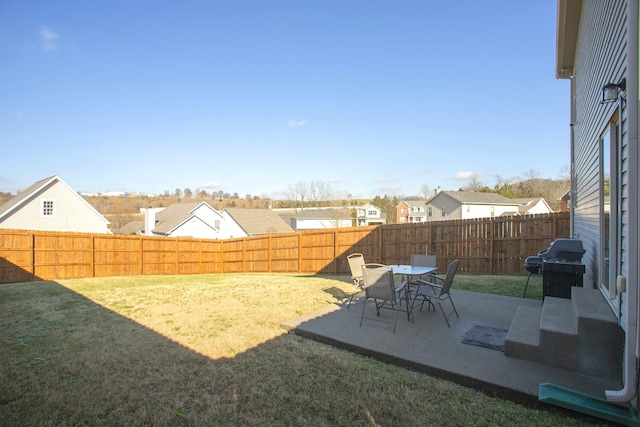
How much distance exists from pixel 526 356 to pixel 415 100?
1393 centimetres

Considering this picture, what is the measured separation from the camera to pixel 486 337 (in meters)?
4.08

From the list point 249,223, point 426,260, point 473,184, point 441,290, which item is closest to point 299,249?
point 426,260

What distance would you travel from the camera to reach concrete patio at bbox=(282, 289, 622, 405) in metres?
2.89

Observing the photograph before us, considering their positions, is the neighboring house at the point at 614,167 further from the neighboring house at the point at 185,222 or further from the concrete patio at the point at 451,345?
the neighboring house at the point at 185,222

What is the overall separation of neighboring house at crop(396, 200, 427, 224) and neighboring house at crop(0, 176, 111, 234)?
41.8 meters

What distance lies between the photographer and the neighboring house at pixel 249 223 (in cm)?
3462

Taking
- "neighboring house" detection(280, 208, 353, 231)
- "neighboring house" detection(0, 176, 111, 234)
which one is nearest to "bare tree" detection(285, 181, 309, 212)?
"neighboring house" detection(280, 208, 353, 231)

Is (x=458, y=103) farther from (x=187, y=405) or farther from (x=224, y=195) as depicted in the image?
(x=224, y=195)

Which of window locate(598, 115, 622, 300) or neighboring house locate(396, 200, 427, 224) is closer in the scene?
window locate(598, 115, 622, 300)

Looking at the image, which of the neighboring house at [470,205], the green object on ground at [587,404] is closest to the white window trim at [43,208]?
the green object on ground at [587,404]

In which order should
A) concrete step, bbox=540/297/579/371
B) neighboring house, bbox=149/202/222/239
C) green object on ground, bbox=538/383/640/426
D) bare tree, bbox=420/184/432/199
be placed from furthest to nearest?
bare tree, bbox=420/184/432/199
neighboring house, bbox=149/202/222/239
concrete step, bbox=540/297/579/371
green object on ground, bbox=538/383/640/426

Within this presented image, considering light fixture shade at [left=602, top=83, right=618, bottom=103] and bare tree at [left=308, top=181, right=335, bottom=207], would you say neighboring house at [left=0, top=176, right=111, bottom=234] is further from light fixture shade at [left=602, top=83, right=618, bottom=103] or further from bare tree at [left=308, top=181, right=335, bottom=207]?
bare tree at [left=308, top=181, right=335, bottom=207]

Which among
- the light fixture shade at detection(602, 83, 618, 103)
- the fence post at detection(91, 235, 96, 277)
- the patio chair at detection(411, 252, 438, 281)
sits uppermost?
the light fixture shade at detection(602, 83, 618, 103)

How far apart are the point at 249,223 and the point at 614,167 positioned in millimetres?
33682
